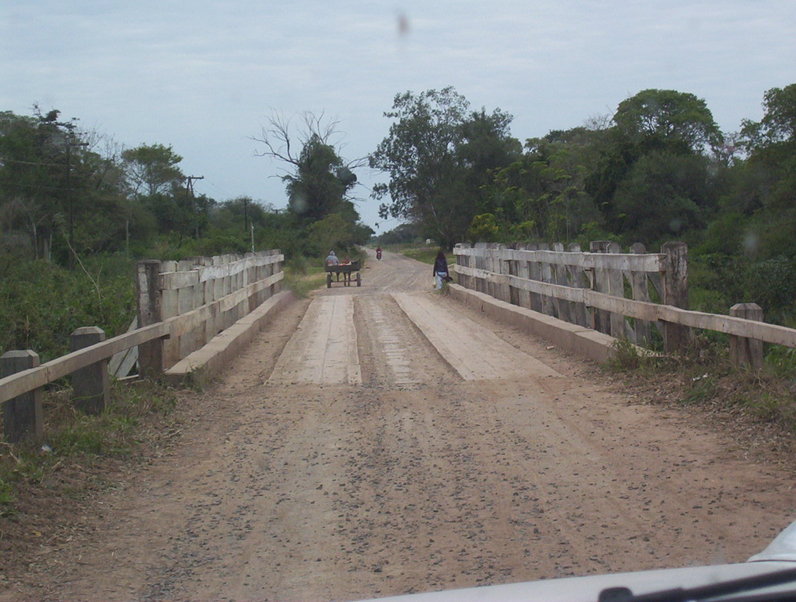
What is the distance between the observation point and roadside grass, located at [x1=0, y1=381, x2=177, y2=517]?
234 inches

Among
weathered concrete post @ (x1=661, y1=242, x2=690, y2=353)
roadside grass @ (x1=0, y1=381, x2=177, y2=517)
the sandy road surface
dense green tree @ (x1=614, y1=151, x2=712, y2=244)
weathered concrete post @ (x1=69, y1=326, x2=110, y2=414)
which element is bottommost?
the sandy road surface

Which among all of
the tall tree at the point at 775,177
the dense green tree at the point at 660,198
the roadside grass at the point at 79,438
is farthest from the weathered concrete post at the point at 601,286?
the dense green tree at the point at 660,198

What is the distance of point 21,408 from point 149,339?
2615mm

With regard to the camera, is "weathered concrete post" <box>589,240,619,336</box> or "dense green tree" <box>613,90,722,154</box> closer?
"weathered concrete post" <box>589,240,619,336</box>

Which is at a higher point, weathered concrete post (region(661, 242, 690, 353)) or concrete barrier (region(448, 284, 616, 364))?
weathered concrete post (region(661, 242, 690, 353))

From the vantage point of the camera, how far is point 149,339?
30.0ft

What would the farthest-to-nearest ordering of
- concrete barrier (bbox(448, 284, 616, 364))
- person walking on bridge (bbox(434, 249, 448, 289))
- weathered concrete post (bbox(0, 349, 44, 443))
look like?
person walking on bridge (bbox(434, 249, 448, 289)) < concrete barrier (bbox(448, 284, 616, 364)) < weathered concrete post (bbox(0, 349, 44, 443))

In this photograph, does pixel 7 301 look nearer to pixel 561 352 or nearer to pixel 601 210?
pixel 561 352

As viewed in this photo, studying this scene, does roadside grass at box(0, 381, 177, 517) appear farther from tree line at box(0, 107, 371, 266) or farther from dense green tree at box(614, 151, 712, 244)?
dense green tree at box(614, 151, 712, 244)

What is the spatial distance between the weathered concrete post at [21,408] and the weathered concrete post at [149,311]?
2.88 metres

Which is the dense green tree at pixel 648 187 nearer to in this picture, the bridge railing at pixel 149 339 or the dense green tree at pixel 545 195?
the dense green tree at pixel 545 195

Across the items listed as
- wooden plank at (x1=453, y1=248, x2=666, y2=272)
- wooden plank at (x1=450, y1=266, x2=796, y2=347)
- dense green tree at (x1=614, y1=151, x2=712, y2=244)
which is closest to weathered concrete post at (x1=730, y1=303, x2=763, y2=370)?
wooden plank at (x1=450, y1=266, x2=796, y2=347)

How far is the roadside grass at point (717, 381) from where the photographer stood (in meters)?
7.02

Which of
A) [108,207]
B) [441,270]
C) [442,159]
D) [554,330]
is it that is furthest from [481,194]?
Answer: [554,330]
